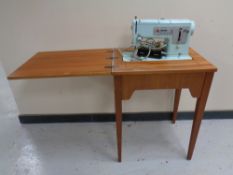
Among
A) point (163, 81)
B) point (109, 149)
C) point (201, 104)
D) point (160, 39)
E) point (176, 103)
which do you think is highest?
point (160, 39)

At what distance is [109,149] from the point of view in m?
1.61

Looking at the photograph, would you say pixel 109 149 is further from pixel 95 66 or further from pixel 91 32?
pixel 91 32

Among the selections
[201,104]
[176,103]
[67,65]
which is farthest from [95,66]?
[176,103]

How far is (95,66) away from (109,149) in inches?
33.1

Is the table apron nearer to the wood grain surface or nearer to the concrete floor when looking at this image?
the wood grain surface

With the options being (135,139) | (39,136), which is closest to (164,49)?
(135,139)

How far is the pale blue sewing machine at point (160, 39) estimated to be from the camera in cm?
114

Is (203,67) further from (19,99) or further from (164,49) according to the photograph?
(19,99)

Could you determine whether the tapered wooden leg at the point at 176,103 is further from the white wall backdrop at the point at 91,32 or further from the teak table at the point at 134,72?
the teak table at the point at 134,72

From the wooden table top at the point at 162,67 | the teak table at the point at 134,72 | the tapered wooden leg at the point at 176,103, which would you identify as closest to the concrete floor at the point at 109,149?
the tapered wooden leg at the point at 176,103

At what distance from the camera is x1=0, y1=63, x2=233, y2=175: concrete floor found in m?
1.43

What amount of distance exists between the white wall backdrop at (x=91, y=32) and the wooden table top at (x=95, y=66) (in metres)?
0.26

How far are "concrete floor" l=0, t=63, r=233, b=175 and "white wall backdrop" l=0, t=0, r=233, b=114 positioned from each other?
33 centimetres

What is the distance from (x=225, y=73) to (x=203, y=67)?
750mm
